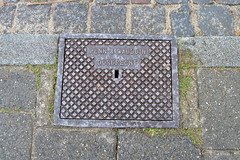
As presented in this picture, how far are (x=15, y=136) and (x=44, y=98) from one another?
50cm

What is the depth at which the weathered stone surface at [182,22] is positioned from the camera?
2.38 metres

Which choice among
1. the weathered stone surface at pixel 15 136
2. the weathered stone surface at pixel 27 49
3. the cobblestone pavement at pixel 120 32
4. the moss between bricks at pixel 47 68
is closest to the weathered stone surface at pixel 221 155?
the cobblestone pavement at pixel 120 32

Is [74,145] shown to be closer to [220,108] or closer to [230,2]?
[220,108]

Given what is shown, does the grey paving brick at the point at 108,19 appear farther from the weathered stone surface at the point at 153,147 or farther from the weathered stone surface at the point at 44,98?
the weathered stone surface at the point at 153,147

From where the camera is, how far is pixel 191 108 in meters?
2.18

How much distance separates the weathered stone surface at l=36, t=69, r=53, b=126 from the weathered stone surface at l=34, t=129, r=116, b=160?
0.12 metres

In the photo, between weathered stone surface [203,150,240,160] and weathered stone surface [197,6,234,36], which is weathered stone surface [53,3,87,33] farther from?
weathered stone surface [203,150,240,160]

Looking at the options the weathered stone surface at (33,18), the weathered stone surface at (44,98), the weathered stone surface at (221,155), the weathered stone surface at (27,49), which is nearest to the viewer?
the weathered stone surface at (221,155)

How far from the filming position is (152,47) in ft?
7.47

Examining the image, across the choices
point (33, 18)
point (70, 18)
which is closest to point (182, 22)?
point (70, 18)

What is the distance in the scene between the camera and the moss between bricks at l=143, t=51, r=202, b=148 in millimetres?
2107

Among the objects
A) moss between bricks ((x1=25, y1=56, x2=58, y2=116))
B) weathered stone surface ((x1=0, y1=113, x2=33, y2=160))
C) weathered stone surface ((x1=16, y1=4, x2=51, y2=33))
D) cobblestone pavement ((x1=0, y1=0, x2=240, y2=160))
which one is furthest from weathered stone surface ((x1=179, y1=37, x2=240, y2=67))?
weathered stone surface ((x1=0, y1=113, x2=33, y2=160))

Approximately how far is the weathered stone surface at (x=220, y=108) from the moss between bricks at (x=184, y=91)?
82 millimetres

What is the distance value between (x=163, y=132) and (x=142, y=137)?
0.76 feet
